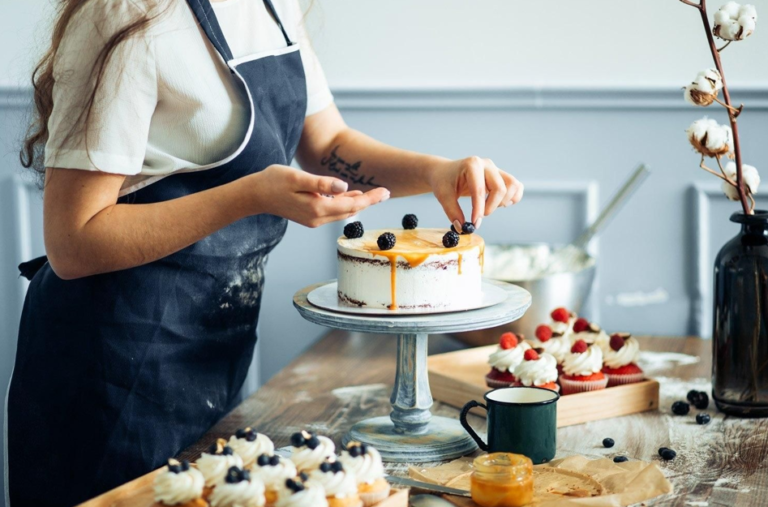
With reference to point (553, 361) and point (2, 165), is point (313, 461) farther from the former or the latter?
point (2, 165)

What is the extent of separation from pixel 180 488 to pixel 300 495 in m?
0.15

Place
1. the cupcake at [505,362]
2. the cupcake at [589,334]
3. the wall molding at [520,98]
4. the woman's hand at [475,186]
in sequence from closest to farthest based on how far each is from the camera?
the woman's hand at [475,186], the cupcake at [505,362], the cupcake at [589,334], the wall molding at [520,98]

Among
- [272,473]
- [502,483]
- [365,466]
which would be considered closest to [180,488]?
[272,473]

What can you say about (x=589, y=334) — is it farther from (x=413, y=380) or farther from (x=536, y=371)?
(x=413, y=380)

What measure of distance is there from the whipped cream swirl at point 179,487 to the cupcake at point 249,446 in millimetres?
85

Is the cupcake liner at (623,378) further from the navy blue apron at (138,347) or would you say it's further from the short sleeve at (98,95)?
the short sleeve at (98,95)

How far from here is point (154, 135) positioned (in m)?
1.42

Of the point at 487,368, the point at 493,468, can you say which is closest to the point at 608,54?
the point at 487,368

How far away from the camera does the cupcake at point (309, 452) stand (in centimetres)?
109

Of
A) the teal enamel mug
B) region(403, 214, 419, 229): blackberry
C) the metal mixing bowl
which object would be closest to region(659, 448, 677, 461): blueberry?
the teal enamel mug

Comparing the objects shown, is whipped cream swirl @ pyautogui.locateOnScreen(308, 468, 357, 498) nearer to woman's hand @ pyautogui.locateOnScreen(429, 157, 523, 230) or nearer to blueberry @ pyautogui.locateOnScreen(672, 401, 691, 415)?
woman's hand @ pyautogui.locateOnScreen(429, 157, 523, 230)

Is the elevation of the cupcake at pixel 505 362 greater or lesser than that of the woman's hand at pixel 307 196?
lesser

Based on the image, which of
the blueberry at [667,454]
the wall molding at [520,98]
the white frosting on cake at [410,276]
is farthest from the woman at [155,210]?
the wall molding at [520,98]

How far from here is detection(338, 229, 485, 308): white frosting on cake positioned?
1371 mm
